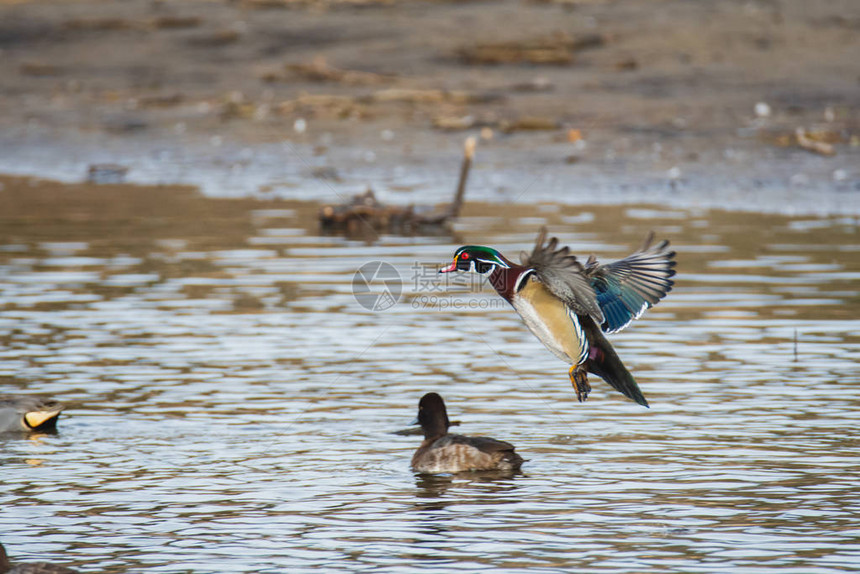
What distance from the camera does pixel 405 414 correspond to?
1099cm

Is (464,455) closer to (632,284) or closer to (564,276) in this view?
(632,284)

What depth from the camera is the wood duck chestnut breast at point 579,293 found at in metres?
7.84

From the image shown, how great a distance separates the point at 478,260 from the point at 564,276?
0.48m

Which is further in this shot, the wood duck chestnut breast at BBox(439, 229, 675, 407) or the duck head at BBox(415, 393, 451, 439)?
the duck head at BBox(415, 393, 451, 439)

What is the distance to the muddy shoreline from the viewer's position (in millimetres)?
24062

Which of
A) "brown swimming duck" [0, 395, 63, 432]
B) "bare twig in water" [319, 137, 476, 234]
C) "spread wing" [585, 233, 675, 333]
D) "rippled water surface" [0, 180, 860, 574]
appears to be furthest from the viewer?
"bare twig in water" [319, 137, 476, 234]

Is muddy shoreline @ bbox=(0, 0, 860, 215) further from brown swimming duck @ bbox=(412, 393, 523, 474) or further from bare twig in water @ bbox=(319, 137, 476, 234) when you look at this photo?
brown swimming duck @ bbox=(412, 393, 523, 474)

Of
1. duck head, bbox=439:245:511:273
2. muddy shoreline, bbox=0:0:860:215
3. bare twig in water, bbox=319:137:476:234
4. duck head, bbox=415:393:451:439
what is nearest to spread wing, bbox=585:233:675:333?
duck head, bbox=439:245:511:273

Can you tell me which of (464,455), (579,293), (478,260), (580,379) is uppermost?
(478,260)

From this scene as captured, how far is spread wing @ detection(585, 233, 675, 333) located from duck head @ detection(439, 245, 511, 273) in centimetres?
80

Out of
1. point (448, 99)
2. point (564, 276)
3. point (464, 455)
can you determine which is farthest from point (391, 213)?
point (564, 276)

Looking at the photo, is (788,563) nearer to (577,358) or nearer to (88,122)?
(577,358)

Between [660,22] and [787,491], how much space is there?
23.2 meters

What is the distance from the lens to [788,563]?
729 centimetres
